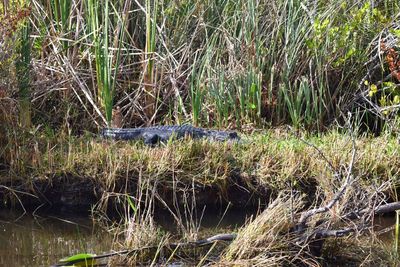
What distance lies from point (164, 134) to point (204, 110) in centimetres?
121

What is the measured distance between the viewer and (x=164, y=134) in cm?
809

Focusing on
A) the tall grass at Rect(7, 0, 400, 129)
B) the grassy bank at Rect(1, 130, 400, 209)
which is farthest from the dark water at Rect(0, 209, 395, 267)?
the tall grass at Rect(7, 0, 400, 129)

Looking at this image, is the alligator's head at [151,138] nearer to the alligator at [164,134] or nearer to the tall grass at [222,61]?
the alligator at [164,134]

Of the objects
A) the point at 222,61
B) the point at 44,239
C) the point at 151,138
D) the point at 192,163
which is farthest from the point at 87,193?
the point at 222,61

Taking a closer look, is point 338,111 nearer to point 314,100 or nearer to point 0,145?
point 314,100

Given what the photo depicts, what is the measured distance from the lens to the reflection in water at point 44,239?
20.1 feet

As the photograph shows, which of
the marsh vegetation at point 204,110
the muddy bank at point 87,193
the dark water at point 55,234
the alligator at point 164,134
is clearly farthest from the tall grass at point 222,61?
the dark water at point 55,234

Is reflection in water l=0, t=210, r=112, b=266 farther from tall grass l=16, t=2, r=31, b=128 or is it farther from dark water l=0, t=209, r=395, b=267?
tall grass l=16, t=2, r=31, b=128

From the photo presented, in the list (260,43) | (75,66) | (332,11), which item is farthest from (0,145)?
(332,11)

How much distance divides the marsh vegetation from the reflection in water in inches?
6.0

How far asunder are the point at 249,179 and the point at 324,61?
230 cm

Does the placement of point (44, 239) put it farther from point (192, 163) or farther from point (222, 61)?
point (222, 61)

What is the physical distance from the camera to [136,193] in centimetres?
702

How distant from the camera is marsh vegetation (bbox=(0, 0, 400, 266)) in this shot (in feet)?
21.7
